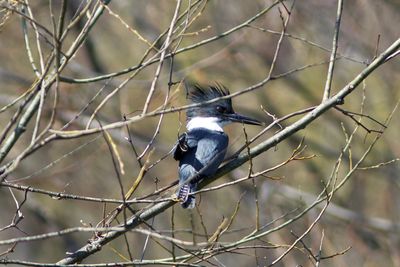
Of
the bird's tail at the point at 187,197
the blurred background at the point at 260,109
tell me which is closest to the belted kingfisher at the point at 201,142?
the bird's tail at the point at 187,197

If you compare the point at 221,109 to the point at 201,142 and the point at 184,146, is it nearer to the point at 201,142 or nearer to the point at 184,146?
the point at 201,142

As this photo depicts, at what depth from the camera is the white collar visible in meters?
5.21

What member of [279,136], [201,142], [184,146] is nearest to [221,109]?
[201,142]

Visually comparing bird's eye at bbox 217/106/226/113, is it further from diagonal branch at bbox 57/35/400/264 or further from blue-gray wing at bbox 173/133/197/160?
diagonal branch at bbox 57/35/400/264

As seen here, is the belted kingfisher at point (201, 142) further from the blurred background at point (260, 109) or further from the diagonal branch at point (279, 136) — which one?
the blurred background at point (260, 109)

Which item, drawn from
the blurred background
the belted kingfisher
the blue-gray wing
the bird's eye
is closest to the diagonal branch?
the belted kingfisher

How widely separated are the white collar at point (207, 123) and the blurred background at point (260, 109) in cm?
127

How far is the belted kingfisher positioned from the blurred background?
1258 mm

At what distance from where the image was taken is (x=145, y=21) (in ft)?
27.1

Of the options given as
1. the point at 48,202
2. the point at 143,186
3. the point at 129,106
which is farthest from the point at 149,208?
the point at 48,202

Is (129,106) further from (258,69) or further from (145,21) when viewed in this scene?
(258,69)

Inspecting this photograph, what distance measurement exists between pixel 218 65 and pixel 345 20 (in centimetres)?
137

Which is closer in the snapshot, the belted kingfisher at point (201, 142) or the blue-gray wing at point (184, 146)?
the belted kingfisher at point (201, 142)

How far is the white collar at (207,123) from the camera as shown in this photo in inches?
205
